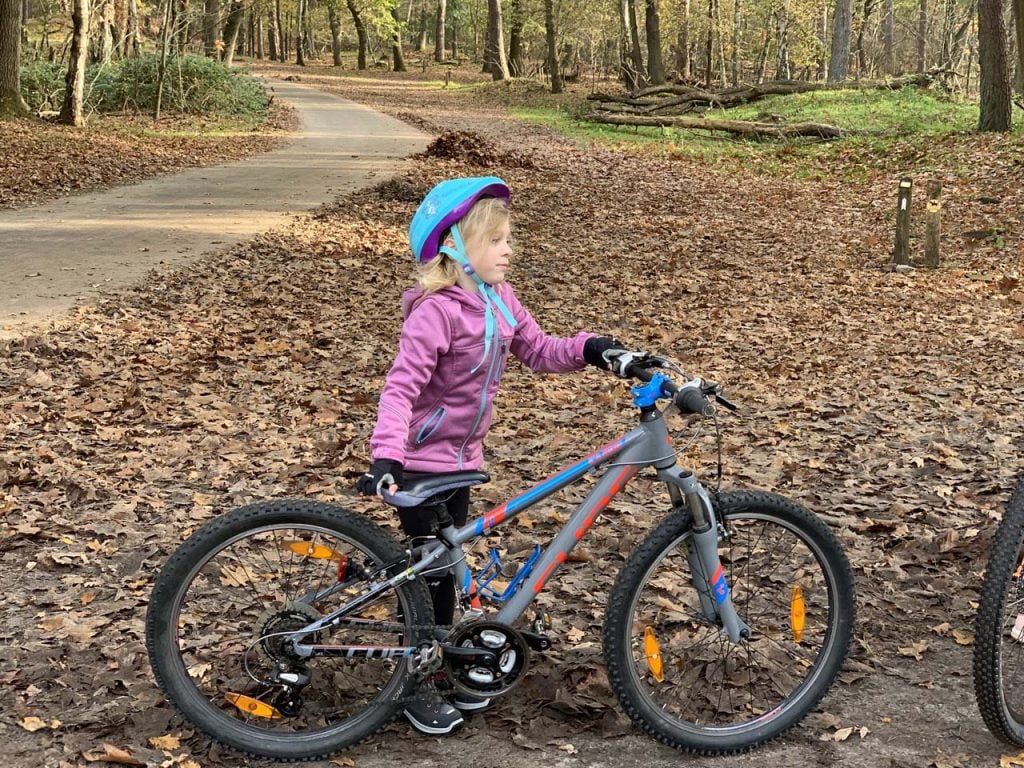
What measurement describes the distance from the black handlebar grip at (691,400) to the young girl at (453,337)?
1.20 feet

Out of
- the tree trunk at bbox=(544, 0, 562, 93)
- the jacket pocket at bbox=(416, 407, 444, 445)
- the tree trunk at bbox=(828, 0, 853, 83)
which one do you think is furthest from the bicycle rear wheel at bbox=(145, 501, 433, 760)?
the tree trunk at bbox=(544, 0, 562, 93)

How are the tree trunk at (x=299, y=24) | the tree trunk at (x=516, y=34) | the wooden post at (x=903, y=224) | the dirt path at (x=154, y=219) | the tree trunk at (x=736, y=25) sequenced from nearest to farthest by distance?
the dirt path at (x=154, y=219), the wooden post at (x=903, y=224), the tree trunk at (x=736, y=25), the tree trunk at (x=516, y=34), the tree trunk at (x=299, y=24)

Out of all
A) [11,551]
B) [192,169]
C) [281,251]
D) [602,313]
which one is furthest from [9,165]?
[11,551]

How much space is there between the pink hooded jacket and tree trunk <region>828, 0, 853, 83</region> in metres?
33.9

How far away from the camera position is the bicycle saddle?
117 inches

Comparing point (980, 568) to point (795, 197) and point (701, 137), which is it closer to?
point (795, 197)

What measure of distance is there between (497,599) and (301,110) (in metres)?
34.3

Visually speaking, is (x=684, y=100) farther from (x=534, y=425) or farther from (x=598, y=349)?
(x=598, y=349)

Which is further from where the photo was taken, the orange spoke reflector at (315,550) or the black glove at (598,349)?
the black glove at (598,349)

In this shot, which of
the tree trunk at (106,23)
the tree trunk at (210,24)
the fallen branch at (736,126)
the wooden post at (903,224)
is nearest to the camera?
the wooden post at (903,224)

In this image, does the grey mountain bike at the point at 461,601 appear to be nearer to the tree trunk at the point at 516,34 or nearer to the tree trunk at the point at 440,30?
the tree trunk at the point at 516,34

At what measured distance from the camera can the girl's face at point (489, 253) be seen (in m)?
3.04

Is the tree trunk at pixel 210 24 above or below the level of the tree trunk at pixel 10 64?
above

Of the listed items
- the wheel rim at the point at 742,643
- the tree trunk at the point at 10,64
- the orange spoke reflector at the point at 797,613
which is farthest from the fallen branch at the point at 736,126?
the orange spoke reflector at the point at 797,613
